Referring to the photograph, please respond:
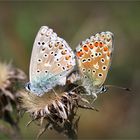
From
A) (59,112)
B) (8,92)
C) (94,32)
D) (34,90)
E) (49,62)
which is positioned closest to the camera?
(59,112)

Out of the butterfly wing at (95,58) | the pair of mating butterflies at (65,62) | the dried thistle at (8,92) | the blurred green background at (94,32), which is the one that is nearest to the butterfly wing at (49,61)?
the pair of mating butterflies at (65,62)

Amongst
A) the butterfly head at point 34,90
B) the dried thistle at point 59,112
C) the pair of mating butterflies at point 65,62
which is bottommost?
the dried thistle at point 59,112

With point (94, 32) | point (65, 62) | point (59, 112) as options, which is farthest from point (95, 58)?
point (94, 32)

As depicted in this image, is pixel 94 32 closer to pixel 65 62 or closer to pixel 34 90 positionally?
pixel 65 62

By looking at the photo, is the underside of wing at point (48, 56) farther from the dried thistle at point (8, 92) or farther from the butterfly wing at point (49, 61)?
the dried thistle at point (8, 92)

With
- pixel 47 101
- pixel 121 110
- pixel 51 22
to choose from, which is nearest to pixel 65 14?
pixel 51 22

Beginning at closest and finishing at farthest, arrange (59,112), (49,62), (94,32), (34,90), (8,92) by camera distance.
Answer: (59,112) < (34,90) < (49,62) < (8,92) < (94,32)

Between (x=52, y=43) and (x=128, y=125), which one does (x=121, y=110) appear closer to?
(x=128, y=125)
